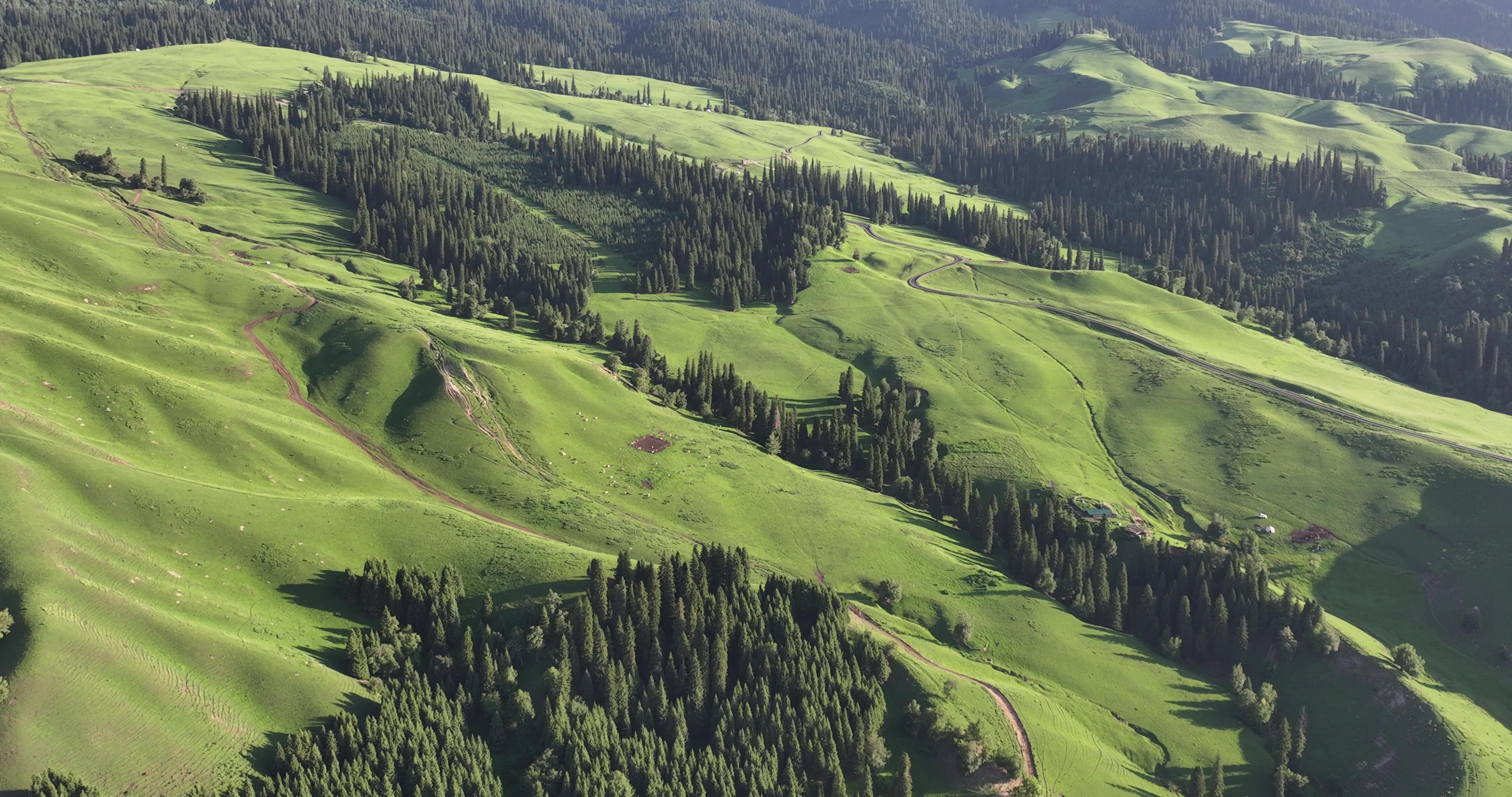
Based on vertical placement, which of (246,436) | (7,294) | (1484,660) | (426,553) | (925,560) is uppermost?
(7,294)

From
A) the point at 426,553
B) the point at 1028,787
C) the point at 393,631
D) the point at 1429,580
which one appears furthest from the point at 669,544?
the point at 1429,580

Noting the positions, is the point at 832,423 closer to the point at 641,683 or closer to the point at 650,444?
the point at 650,444

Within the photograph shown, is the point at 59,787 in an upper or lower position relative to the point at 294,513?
lower

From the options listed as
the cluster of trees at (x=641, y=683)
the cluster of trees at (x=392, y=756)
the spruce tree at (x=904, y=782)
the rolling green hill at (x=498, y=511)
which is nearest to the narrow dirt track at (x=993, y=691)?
the rolling green hill at (x=498, y=511)

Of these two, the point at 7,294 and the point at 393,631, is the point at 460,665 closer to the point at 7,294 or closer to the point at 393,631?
the point at 393,631

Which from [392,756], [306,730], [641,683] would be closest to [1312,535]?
[641,683]
